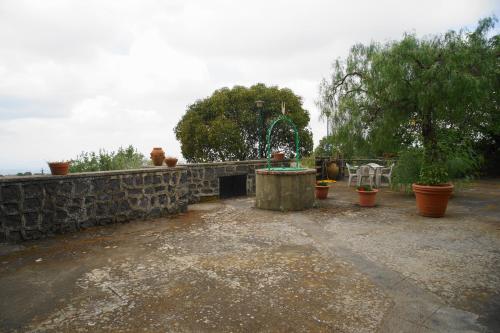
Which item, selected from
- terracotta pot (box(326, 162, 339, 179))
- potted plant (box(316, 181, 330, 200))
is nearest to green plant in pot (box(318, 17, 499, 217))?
potted plant (box(316, 181, 330, 200))

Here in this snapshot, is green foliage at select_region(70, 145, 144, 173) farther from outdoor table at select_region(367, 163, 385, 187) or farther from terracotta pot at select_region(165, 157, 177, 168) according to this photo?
outdoor table at select_region(367, 163, 385, 187)

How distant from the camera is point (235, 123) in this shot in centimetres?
1592

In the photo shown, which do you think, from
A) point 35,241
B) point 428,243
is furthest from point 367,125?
point 35,241

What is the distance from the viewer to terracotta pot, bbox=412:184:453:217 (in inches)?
227

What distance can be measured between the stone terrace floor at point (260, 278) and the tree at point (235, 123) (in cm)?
1035

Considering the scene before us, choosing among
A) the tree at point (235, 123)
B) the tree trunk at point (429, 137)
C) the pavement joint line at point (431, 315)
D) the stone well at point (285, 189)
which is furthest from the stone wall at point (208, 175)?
the tree at point (235, 123)

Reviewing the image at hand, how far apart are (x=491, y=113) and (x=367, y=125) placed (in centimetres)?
514

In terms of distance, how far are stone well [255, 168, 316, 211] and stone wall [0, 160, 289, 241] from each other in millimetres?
1678

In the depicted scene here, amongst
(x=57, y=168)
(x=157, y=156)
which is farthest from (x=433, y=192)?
(x=57, y=168)

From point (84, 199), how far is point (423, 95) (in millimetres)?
6983

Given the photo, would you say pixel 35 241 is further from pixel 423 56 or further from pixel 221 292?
pixel 423 56

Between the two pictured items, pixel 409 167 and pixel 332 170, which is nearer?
pixel 409 167

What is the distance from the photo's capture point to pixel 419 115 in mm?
8102

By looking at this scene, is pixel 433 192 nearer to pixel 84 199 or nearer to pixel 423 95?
pixel 423 95
